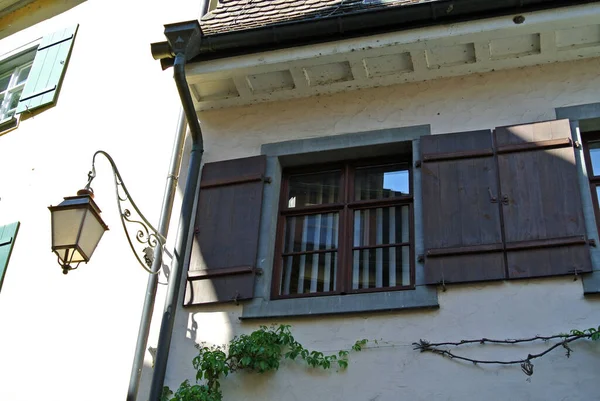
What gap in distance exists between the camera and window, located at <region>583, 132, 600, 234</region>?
636 centimetres

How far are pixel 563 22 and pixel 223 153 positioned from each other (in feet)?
10.0

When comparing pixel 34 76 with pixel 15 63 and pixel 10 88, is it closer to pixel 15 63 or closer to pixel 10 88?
pixel 10 88

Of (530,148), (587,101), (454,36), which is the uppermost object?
(454,36)

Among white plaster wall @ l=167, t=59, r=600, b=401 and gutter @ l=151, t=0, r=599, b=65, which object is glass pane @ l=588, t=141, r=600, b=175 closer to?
white plaster wall @ l=167, t=59, r=600, b=401

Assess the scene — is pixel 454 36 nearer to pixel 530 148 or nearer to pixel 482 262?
pixel 530 148

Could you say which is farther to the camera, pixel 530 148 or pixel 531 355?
pixel 530 148

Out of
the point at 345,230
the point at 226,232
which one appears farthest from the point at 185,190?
the point at 345,230

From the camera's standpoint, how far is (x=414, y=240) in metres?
6.57

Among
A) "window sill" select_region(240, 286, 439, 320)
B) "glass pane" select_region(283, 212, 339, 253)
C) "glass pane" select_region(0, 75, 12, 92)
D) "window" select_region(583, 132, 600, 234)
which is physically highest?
"glass pane" select_region(0, 75, 12, 92)

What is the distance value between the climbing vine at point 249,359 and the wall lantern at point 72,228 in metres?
1.16

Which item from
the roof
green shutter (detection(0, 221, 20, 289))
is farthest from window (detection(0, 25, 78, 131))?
the roof

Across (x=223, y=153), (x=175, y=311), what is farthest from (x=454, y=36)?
(x=175, y=311)

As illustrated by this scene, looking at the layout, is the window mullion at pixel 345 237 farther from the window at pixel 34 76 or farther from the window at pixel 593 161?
the window at pixel 34 76

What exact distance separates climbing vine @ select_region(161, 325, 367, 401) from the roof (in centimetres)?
282
